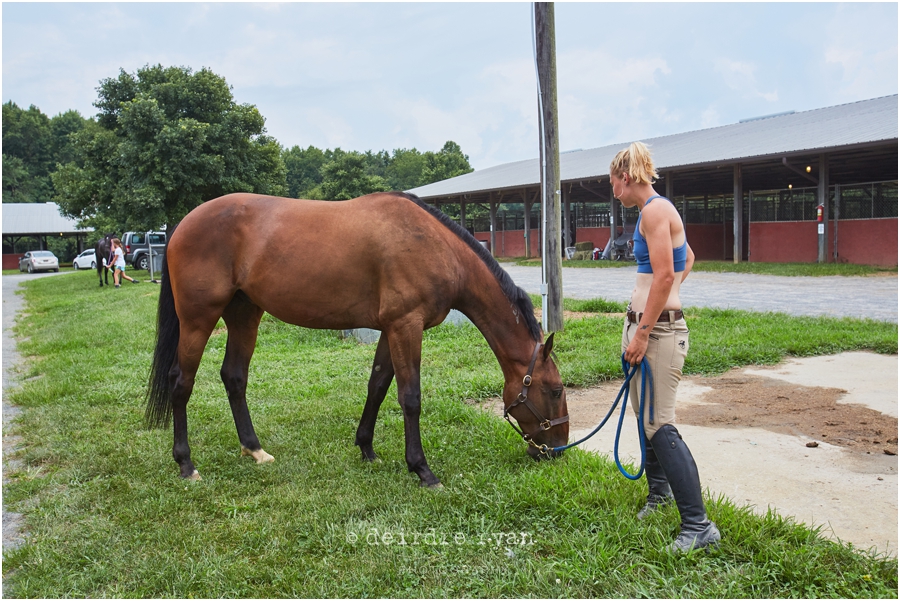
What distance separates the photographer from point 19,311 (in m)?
15.7

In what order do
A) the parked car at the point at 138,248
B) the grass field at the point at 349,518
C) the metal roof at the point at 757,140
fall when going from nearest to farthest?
the grass field at the point at 349,518 < the metal roof at the point at 757,140 < the parked car at the point at 138,248

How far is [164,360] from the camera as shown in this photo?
4.53 meters

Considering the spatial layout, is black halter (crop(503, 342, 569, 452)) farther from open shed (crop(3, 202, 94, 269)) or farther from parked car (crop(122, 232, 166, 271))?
open shed (crop(3, 202, 94, 269))

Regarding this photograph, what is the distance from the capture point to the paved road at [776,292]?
9.91 metres

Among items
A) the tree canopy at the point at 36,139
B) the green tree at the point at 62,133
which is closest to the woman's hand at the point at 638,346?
the tree canopy at the point at 36,139

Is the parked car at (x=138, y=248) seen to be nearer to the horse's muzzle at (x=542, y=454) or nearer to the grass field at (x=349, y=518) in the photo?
the grass field at (x=349, y=518)

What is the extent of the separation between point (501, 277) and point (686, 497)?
176 cm

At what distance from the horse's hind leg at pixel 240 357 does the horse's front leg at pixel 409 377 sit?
121 cm

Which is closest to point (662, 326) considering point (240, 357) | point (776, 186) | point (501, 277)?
point (501, 277)

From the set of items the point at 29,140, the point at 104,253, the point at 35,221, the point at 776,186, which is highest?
the point at 29,140

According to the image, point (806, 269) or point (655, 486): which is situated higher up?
point (806, 269)

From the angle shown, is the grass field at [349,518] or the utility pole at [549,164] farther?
the utility pole at [549,164]

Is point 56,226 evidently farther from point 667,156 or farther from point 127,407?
point 127,407

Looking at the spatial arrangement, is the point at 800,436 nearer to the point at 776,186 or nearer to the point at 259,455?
the point at 259,455
